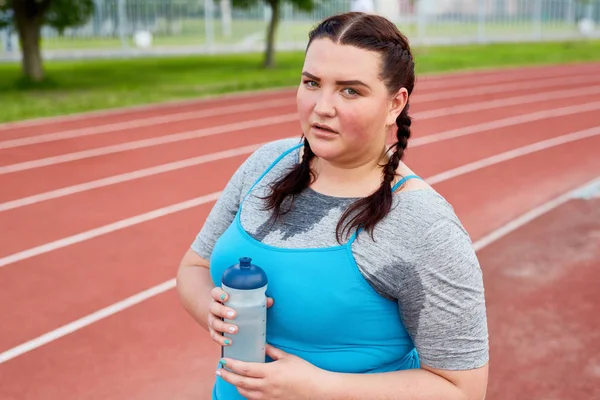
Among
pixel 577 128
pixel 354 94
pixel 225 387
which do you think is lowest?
pixel 577 128

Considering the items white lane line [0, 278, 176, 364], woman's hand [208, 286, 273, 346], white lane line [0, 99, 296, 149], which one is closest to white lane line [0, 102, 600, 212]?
white lane line [0, 99, 296, 149]

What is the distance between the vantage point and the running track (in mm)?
4234

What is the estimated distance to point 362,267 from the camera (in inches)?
65.4

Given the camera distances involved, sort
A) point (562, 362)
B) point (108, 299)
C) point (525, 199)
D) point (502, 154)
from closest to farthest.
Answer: point (562, 362) < point (108, 299) < point (525, 199) < point (502, 154)

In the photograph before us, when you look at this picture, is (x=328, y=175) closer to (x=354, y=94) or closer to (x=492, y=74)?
(x=354, y=94)

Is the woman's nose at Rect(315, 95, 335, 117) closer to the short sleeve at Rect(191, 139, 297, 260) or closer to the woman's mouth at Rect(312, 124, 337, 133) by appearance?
the woman's mouth at Rect(312, 124, 337, 133)

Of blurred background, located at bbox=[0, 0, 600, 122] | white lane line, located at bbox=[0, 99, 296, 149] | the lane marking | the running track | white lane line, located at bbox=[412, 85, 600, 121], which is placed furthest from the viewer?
blurred background, located at bbox=[0, 0, 600, 122]

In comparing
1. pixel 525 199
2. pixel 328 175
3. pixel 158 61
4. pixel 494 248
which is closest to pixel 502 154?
pixel 525 199

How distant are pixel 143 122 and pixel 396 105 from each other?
434 inches

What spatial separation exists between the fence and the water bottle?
2376 centimetres

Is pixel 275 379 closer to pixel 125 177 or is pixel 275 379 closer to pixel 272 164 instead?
pixel 272 164

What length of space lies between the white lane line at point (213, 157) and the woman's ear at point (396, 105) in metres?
6.52

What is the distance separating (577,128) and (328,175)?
11031mm

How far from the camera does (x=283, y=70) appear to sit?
21750mm
